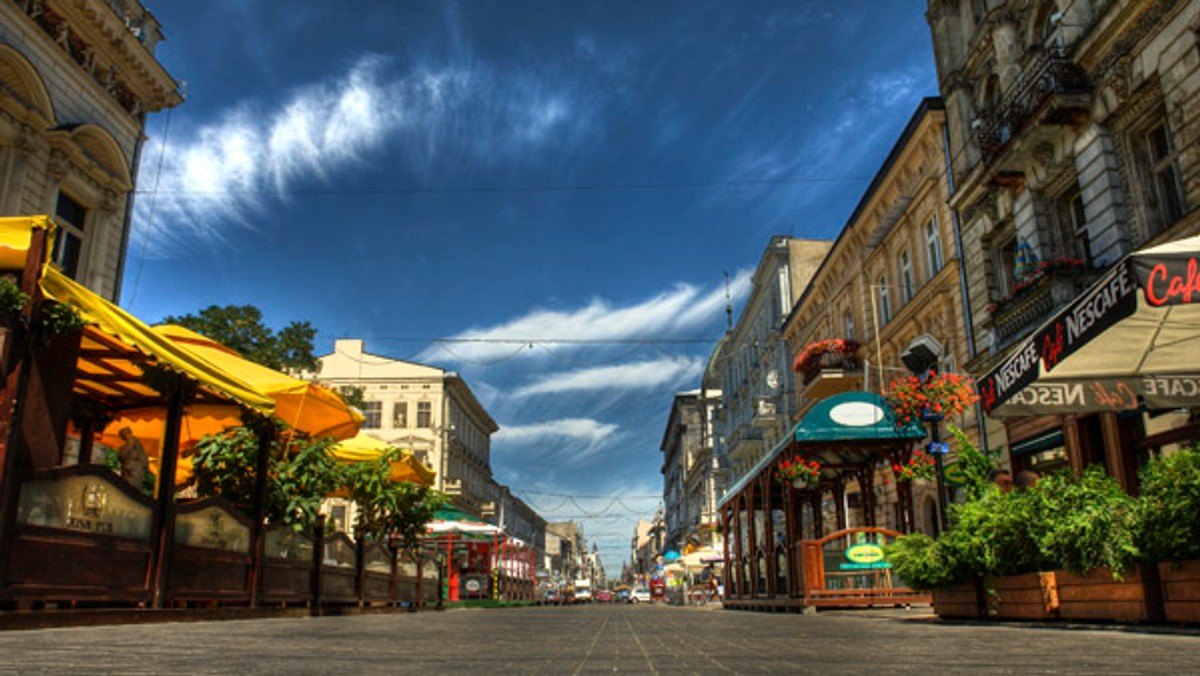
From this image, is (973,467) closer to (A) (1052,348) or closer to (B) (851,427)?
(A) (1052,348)

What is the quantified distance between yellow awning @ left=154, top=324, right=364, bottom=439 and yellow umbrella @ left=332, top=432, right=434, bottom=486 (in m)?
1.72

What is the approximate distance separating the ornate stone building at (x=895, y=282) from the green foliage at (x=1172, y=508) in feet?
40.6

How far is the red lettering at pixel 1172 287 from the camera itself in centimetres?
484

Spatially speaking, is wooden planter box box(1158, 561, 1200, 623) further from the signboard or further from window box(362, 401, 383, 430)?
window box(362, 401, 383, 430)

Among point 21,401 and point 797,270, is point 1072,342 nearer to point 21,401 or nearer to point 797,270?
point 21,401

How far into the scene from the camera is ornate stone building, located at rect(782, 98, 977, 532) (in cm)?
1986

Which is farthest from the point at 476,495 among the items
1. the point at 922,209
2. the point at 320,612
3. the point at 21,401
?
the point at 21,401

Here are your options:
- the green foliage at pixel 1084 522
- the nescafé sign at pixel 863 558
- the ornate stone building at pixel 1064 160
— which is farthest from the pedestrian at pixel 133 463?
the ornate stone building at pixel 1064 160

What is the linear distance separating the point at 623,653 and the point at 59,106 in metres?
17.7

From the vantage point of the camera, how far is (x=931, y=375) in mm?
12844

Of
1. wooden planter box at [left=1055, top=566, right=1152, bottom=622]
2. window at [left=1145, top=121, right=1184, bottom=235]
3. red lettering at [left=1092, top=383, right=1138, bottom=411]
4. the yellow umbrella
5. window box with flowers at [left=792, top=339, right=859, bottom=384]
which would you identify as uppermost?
window box with flowers at [left=792, top=339, right=859, bottom=384]

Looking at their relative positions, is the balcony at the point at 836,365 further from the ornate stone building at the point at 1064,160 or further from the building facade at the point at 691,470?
the building facade at the point at 691,470

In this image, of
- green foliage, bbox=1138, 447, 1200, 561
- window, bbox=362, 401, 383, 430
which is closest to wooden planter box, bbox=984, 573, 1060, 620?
green foliage, bbox=1138, 447, 1200, 561

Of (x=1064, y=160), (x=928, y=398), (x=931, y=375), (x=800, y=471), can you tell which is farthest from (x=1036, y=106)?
(x=800, y=471)
